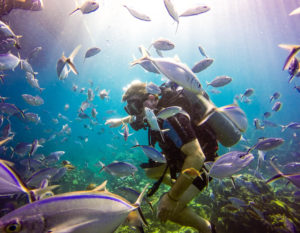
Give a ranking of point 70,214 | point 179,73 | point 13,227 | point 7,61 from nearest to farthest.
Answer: point 13,227, point 70,214, point 179,73, point 7,61

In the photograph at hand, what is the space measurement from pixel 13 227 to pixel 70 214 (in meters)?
0.31

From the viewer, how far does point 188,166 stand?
2.10 meters

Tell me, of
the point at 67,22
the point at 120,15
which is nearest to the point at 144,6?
the point at 120,15

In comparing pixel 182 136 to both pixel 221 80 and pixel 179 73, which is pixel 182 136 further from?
pixel 221 80

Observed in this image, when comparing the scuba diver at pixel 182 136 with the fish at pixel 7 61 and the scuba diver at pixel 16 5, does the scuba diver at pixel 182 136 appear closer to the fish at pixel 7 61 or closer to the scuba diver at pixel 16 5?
the fish at pixel 7 61

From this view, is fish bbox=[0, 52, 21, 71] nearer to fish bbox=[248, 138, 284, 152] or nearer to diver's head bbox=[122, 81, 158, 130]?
diver's head bbox=[122, 81, 158, 130]

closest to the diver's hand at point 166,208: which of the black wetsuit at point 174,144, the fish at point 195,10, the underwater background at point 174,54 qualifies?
the black wetsuit at point 174,144

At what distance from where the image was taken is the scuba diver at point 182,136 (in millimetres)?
2207

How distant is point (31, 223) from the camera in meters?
0.98

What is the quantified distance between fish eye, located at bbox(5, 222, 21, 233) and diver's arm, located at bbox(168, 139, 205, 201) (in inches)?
62.8

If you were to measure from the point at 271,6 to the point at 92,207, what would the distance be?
34.7 metres

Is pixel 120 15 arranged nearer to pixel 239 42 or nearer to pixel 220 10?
pixel 220 10

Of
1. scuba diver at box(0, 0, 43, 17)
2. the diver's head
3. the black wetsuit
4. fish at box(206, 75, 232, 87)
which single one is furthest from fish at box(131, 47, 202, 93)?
scuba diver at box(0, 0, 43, 17)

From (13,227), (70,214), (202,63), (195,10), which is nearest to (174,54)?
(202,63)
